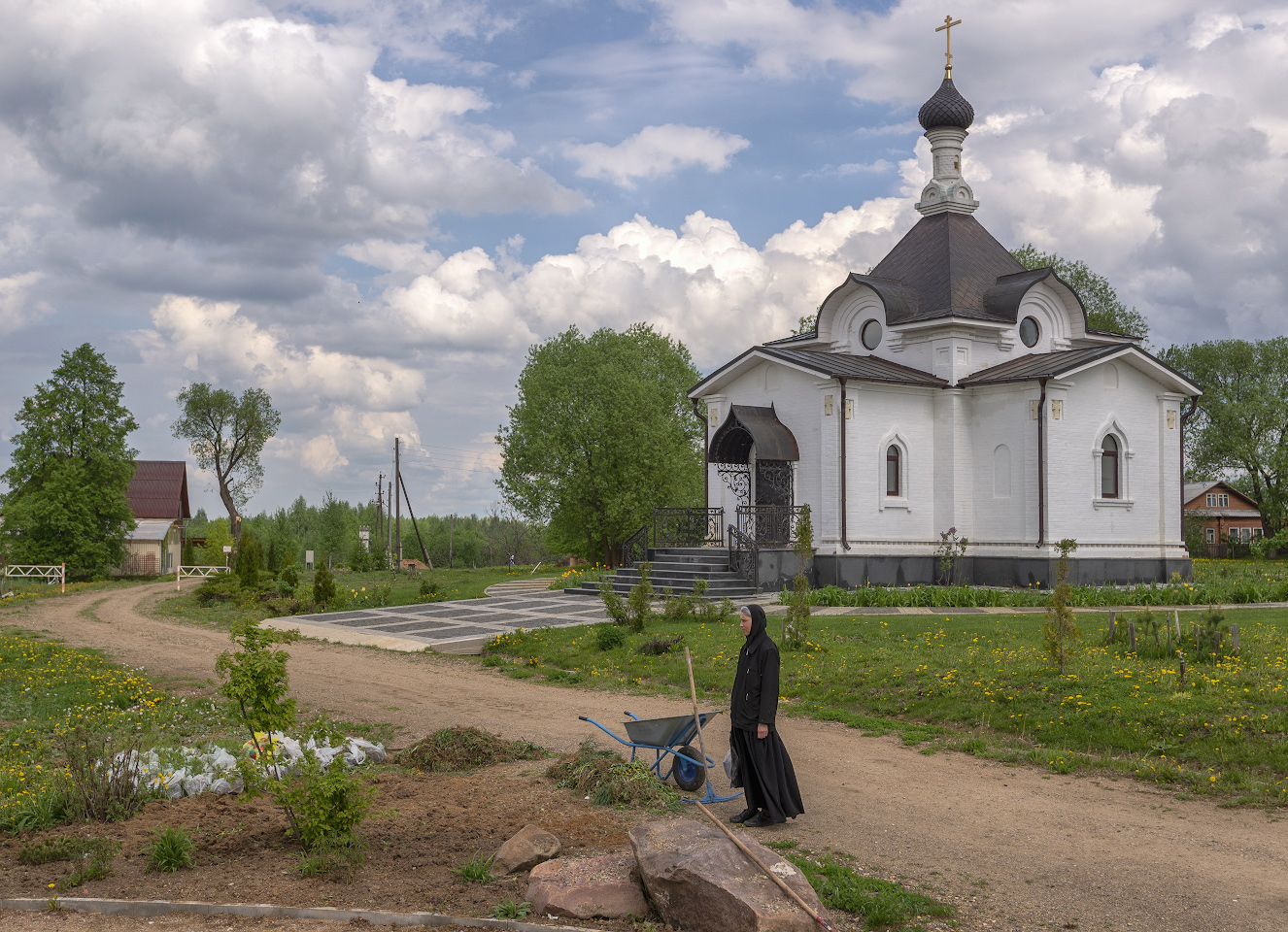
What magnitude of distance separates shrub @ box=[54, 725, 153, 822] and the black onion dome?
27053 mm

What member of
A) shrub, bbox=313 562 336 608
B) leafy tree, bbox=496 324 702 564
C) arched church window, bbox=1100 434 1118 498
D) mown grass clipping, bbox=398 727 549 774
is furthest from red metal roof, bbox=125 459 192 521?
mown grass clipping, bbox=398 727 549 774

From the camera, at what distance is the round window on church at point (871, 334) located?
26.3 m

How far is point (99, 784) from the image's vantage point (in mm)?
6934

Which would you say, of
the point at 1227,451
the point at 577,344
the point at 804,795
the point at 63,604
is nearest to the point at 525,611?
the point at 804,795

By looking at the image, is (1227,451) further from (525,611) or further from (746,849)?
(746,849)

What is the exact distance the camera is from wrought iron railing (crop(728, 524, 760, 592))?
2248cm

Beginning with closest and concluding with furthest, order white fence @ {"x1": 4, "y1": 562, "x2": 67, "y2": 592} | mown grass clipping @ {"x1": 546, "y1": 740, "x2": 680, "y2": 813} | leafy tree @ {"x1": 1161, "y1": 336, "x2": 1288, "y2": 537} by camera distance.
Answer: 1. mown grass clipping @ {"x1": 546, "y1": 740, "x2": 680, "y2": 813}
2. white fence @ {"x1": 4, "y1": 562, "x2": 67, "y2": 592}
3. leafy tree @ {"x1": 1161, "y1": 336, "x2": 1288, "y2": 537}

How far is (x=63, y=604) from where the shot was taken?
27.9m

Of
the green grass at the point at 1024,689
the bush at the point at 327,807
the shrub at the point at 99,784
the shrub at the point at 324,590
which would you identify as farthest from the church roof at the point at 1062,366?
the shrub at the point at 99,784

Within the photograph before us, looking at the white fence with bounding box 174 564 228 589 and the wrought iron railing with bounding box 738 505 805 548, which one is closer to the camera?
the wrought iron railing with bounding box 738 505 805 548

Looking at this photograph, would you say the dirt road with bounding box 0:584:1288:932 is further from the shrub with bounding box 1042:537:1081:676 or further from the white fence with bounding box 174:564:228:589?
the white fence with bounding box 174:564:228:589

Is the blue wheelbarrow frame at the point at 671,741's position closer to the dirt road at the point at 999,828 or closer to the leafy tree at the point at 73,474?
the dirt road at the point at 999,828

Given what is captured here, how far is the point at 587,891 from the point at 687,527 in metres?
21.3

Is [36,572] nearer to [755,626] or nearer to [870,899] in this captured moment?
[755,626]
